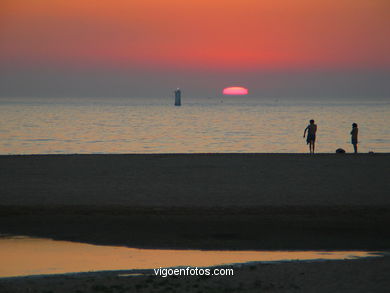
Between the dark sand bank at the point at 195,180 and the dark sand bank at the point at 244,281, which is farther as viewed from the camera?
the dark sand bank at the point at 195,180

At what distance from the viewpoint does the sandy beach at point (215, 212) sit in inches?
397

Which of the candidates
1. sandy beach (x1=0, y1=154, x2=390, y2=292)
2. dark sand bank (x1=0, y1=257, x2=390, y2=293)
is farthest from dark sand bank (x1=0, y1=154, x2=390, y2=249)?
dark sand bank (x1=0, y1=257, x2=390, y2=293)

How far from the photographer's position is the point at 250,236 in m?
14.1

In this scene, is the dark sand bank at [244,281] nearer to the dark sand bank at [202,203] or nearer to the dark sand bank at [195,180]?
the dark sand bank at [202,203]

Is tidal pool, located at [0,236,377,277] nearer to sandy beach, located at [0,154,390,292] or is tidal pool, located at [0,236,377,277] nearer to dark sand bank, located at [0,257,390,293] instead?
sandy beach, located at [0,154,390,292]

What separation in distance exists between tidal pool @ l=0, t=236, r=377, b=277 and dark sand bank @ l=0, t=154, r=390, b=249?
0.60 m

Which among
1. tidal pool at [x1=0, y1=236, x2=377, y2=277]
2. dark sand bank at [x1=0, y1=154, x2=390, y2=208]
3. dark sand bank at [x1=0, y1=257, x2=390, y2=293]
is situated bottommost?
tidal pool at [x1=0, y1=236, x2=377, y2=277]

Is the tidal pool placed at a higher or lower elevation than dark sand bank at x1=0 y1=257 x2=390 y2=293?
lower

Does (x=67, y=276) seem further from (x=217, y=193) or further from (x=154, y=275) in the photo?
(x=217, y=193)

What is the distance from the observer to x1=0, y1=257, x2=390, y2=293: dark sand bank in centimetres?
948

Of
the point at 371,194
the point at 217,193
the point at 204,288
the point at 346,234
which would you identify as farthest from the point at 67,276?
the point at 371,194

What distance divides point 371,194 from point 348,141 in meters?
50.4

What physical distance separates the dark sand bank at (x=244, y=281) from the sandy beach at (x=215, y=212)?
2cm

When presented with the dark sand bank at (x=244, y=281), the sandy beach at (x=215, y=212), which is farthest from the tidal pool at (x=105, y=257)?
the dark sand bank at (x=244, y=281)
